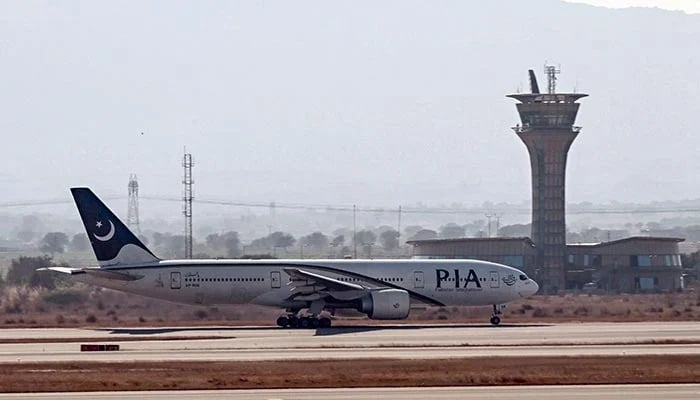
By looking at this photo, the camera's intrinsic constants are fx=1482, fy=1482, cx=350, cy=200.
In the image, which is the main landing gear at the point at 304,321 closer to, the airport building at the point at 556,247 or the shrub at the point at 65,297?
the shrub at the point at 65,297

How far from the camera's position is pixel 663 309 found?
241 feet

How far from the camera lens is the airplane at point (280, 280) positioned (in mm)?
61625

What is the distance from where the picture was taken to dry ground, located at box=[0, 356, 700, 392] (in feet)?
118

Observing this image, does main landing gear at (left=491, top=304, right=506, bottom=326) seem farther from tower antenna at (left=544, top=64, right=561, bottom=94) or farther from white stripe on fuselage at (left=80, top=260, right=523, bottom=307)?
tower antenna at (left=544, top=64, right=561, bottom=94)

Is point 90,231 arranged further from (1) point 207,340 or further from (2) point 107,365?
(2) point 107,365

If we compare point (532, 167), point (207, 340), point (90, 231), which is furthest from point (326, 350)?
point (532, 167)

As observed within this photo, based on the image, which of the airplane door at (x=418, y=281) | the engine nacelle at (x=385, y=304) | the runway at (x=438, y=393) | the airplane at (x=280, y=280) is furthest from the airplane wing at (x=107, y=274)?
the runway at (x=438, y=393)

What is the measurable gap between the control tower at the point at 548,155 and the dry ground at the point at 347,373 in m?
74.1

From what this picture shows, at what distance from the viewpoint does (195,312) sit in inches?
2734

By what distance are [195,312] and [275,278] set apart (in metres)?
8.16

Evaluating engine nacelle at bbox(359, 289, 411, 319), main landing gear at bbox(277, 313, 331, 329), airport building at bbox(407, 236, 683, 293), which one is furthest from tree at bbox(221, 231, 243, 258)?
engine nacelle at bbox(359, 289, 411, 319)

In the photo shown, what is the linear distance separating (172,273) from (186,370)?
22694mm

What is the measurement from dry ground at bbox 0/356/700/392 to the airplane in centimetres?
1919

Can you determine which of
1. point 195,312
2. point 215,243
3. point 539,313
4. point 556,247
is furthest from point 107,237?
point 215,243
